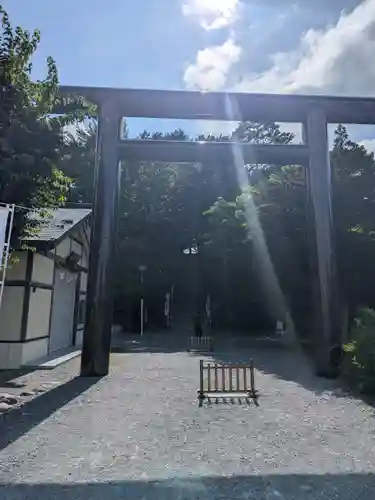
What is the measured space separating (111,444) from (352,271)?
9847mm

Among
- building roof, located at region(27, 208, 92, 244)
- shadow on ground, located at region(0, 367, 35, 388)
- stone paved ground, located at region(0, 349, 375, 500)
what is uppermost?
building roof, located at region(27, 208, 92, 244)

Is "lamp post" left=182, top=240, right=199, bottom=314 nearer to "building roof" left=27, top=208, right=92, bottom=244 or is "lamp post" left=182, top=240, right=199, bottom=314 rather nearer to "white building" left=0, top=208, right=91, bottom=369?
"white building" left=0, top=208, right=91, bottom=369

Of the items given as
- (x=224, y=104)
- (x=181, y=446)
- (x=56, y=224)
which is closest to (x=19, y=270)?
(x=56, y=224)

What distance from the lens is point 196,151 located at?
30.1 feet

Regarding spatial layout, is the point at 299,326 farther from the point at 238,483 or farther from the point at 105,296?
the point at 238,483

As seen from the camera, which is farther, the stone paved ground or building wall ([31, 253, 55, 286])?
building wall ([31, 253, 55, 286])

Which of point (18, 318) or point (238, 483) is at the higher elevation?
point (18, 318)

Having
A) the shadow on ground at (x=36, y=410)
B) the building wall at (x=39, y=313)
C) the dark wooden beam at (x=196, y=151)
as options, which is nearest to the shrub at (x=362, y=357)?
the dark wooden beam at (x=196, y=151)

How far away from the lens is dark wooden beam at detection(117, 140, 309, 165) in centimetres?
916

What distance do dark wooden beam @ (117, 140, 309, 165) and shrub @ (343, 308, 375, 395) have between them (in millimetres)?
4037

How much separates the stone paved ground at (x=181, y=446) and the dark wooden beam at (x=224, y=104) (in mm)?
5723

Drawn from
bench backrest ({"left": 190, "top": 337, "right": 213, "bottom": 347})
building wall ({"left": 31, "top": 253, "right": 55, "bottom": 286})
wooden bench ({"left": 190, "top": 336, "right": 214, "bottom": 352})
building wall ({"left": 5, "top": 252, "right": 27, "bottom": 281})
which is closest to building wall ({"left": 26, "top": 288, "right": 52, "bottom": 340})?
building wall ({"left": 31, "top": 253, "right": 55, "bottom": 286})

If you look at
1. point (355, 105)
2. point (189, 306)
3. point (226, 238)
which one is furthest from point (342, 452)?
point (189, 306)

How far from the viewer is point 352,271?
41.0 feet
